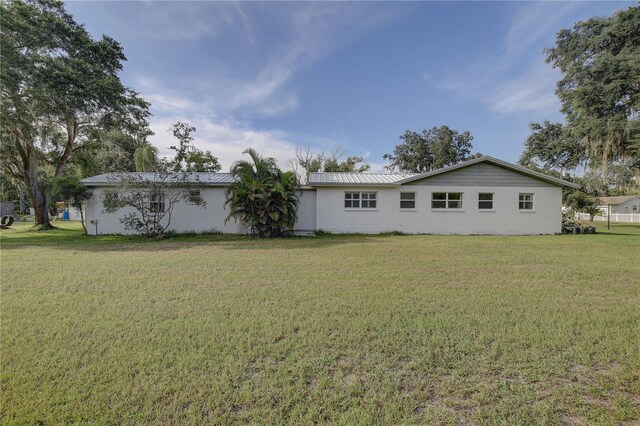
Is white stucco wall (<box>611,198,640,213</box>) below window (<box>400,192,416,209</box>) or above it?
above

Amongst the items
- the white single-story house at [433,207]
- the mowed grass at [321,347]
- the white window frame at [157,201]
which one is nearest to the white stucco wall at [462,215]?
the white single-story house at [433,207]

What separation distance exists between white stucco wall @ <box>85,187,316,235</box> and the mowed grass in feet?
28.4

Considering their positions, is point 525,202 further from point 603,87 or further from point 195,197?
point 195,197

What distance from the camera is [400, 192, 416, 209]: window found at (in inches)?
598

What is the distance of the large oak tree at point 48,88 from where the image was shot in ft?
41.6

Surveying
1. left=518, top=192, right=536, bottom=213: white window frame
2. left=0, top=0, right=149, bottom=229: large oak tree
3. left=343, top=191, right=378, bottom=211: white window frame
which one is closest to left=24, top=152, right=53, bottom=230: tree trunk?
left=0, top=0, right=149, bottom=229: large oak tree

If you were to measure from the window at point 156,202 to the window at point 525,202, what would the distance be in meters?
18.2

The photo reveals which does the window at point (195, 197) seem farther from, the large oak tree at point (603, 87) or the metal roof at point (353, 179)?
the large oak tree at point (603, 87)

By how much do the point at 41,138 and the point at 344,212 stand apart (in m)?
18.5

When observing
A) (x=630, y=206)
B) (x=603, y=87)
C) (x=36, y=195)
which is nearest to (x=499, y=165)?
(x=603, y=87)

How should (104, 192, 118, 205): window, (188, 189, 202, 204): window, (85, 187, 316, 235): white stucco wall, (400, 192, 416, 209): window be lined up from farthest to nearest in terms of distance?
(400, 192, 416, 209): window
(85, 187, 316, 235): white stucco wall
(188, 189, 202, 204): window
(104, 192, 118, 205): window

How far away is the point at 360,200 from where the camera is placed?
49.6ft

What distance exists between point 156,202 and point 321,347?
→ 13829 mm

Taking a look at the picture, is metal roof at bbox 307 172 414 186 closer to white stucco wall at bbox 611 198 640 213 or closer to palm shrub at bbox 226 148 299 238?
palm shrub at bbox 226 148 299 238
